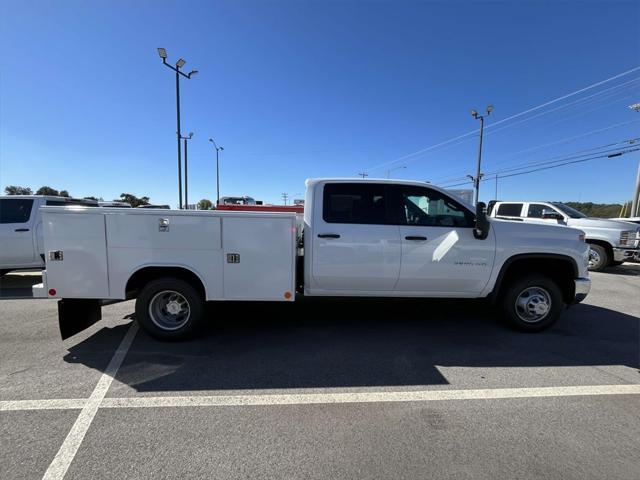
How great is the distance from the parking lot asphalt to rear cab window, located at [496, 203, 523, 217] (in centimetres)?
742

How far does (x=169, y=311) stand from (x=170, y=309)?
32 millimetres

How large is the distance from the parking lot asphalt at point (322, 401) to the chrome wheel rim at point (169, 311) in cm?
26

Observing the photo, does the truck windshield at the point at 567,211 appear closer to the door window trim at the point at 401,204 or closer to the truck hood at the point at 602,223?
the truck hood at the point at 602,223


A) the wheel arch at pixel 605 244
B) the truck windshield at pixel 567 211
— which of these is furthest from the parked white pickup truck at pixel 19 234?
the truck windshield at pixel 567 211

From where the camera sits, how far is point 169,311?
4184mm

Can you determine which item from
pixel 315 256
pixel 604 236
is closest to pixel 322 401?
pixel 315 256

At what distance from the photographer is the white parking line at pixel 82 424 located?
84.9 inches

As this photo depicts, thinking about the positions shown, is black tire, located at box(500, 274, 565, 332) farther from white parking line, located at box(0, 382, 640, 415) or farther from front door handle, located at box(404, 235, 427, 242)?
front door handle, located at box(404, 235, 427, 242)

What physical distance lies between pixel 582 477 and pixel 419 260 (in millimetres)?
2492

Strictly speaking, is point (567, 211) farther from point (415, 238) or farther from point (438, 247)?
point (415, 238)

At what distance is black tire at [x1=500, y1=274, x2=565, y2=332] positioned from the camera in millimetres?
4504

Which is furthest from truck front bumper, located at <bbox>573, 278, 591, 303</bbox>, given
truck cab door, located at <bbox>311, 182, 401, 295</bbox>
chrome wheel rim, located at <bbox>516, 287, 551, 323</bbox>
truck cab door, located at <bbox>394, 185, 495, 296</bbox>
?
truck cab door, located at <bbox>311, 182, 401, 295</bbox>

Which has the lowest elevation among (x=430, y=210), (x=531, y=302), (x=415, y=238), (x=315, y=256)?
(x=531, y=302)

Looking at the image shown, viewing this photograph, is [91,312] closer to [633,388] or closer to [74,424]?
[74,424]
